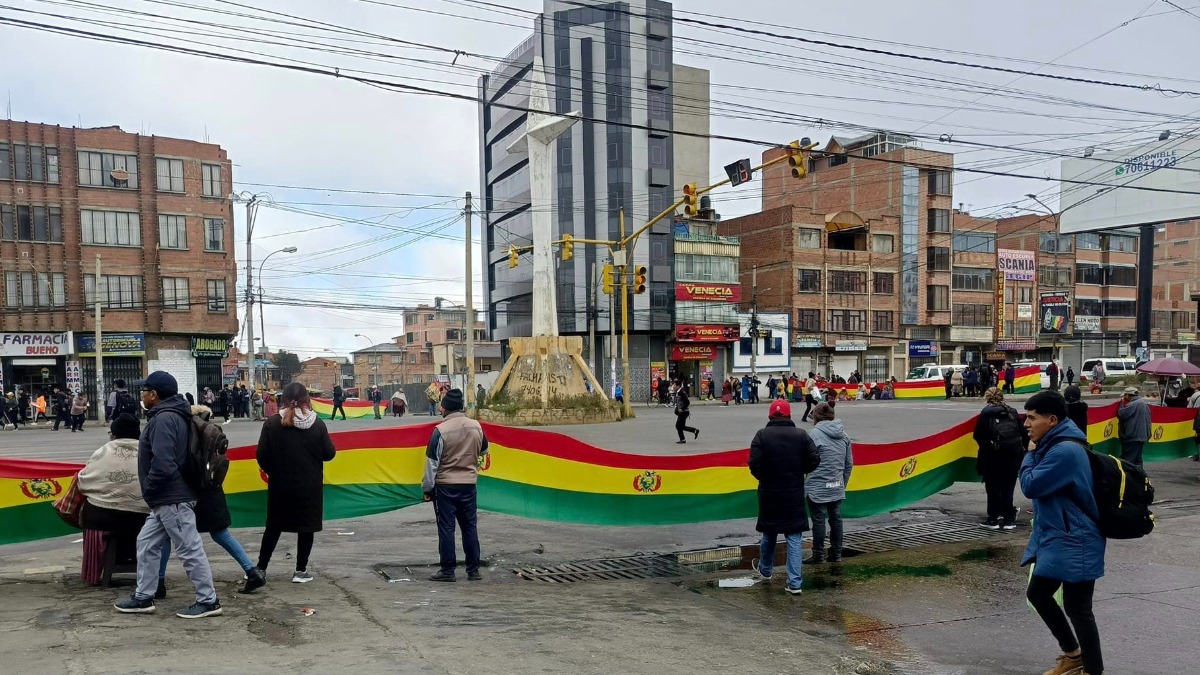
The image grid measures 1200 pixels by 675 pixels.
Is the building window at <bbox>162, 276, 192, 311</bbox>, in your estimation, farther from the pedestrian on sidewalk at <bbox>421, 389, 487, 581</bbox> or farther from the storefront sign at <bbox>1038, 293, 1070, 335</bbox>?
the storefront sign at <bbox>1038, 293, 1070, 335</bbox>

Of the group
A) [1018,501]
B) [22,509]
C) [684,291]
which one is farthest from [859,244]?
[22,509]

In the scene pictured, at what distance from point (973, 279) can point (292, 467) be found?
6748cm

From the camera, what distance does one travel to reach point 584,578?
803 cm

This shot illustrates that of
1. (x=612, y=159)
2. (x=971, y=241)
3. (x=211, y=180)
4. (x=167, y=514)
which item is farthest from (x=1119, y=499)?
(x=971, y=241)

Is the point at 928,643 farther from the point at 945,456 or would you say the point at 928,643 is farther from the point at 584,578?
the point at 945,456

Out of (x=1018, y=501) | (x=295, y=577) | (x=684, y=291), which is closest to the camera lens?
(x=295, y=577)

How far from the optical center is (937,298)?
64500 mm

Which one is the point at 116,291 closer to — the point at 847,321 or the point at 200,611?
the point at 200,611

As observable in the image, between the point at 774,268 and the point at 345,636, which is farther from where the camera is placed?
the point at 774,268

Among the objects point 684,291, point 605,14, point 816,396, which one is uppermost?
point 605,14

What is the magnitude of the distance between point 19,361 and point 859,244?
5296 centimetres

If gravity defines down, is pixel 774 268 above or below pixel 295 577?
above

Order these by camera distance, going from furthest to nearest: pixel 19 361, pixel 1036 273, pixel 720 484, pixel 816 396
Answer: pixel 1036 273, pixel 19 361, pixel 816 396, pixel 720 484

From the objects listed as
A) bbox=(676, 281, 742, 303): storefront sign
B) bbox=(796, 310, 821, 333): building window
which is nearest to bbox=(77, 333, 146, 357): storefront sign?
bbox=(676, 281, 742, 303): storefront sign
